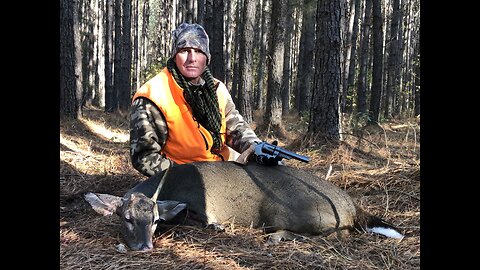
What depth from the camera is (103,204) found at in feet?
12.0

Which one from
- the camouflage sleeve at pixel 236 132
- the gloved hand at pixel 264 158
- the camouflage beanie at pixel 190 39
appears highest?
the camouflage beanie at pixel 190 39

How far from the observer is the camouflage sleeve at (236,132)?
187 inches

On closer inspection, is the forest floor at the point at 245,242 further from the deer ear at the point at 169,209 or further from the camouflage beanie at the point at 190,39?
the camouflage beanie at the point at 190,39

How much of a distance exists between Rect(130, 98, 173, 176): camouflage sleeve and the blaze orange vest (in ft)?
0.22

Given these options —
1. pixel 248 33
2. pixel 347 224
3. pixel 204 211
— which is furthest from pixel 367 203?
pixel 248 33

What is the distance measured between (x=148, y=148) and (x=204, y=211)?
82 cm

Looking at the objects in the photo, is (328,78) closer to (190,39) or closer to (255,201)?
(190,39)

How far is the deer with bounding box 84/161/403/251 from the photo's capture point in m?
3.75

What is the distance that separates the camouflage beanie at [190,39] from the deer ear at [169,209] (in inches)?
61.9

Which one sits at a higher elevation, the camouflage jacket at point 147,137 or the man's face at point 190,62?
the man's face at point 190,62

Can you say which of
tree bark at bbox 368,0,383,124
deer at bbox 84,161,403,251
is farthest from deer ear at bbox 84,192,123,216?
tree bark at bbox 368,0,383,124

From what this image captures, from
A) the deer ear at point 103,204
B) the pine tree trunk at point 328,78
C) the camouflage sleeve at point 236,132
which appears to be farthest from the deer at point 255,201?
the pine tree trunk at point 328,78
